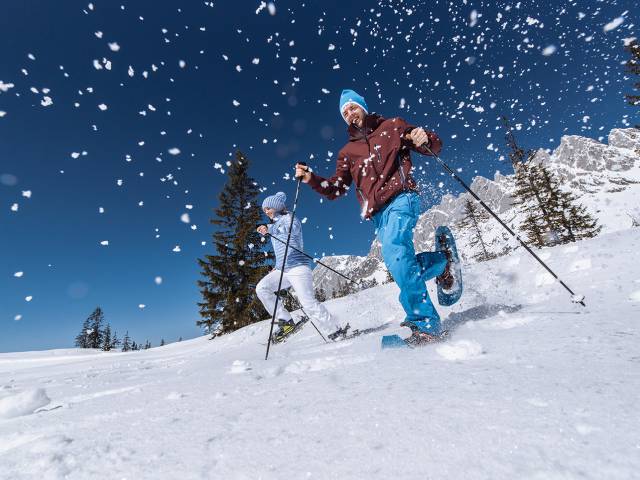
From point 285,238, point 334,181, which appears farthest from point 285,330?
point 334,181

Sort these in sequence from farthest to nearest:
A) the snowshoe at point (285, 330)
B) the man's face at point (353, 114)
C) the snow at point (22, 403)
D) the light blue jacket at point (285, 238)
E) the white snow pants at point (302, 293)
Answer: the snowshoe at point (285, 330) → the light blue jacket at point (285, 238) → the white snow pants at point (302, 293) → the man's face at point (353, 114) → the snow at point (22, 403)

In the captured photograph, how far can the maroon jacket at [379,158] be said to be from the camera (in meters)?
3.48

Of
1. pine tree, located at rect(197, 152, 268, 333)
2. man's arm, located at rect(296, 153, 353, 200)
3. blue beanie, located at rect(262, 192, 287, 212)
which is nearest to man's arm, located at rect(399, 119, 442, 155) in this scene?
man's arm, located at rect(296, 153, 353, 200)

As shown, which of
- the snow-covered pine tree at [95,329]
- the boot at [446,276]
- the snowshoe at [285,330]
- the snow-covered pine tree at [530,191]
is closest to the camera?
the boot at [446,276]

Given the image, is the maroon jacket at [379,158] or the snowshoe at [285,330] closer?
the maroon jacket at [379,158]

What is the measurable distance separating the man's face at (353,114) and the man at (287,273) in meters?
2.11

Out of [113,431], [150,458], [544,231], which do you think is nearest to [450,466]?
[150,458]

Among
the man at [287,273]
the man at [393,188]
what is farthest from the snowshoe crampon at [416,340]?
the man at [287,273]

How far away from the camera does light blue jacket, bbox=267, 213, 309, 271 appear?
18.3ft

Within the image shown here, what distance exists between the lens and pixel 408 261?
10.4 ft

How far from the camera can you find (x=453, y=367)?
1734 mm

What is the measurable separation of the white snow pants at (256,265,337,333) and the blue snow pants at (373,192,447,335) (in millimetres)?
1822

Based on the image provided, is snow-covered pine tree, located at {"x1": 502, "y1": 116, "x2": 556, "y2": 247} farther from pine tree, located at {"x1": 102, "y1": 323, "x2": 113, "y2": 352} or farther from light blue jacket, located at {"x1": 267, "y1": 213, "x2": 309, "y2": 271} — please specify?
pine tree, located at {"x1": 102, "y1": 323, "x2": 113, "y2": 352}

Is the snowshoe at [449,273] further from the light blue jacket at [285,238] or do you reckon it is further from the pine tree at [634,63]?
the pine tree at [634,63]
